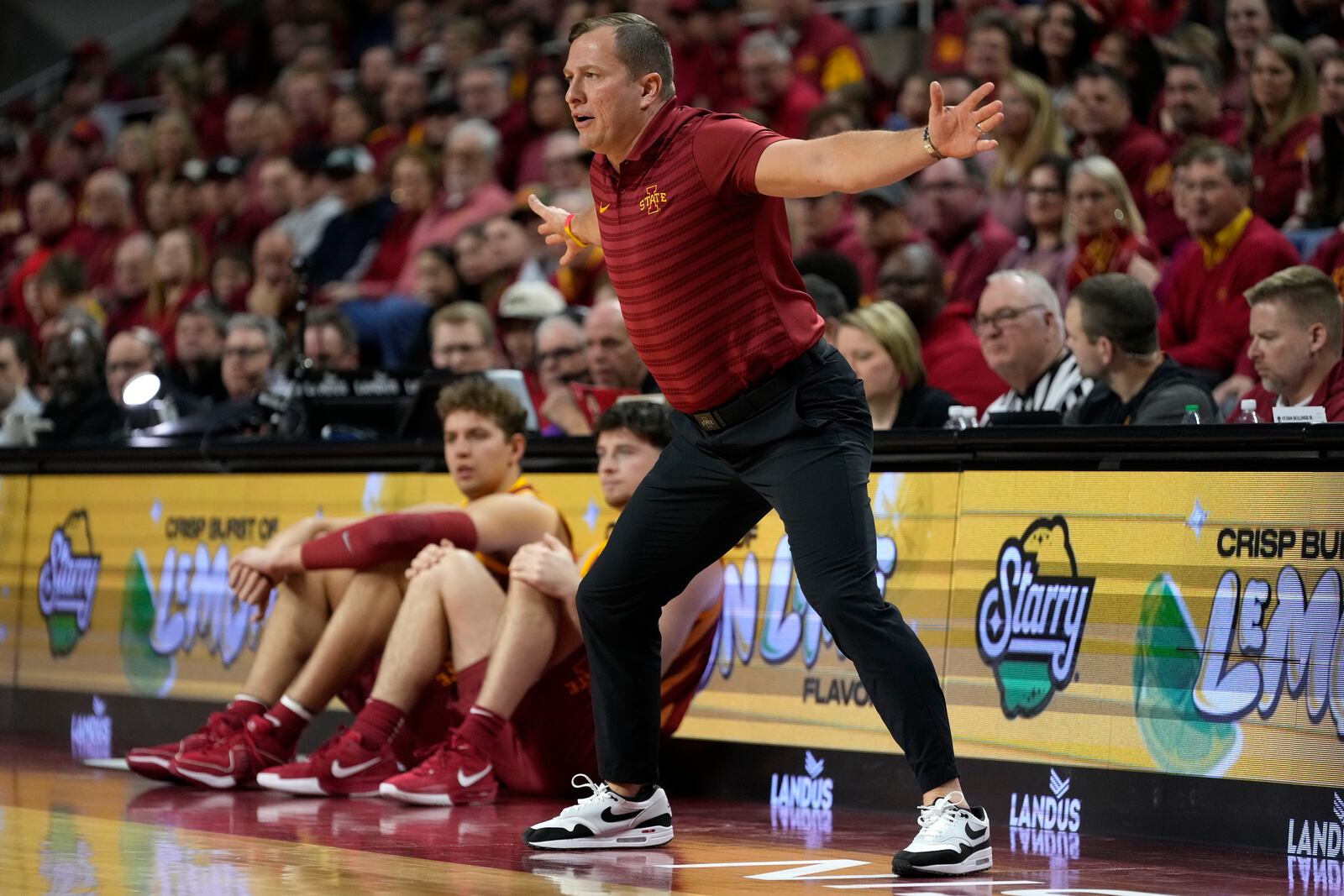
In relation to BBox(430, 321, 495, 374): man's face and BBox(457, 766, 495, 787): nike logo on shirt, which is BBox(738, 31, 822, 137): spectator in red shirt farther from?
BBox(457, 766, 495, 787): nike logo on shirt

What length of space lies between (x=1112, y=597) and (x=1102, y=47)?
4.85 metres

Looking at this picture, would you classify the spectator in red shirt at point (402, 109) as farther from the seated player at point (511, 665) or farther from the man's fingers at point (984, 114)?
the man's fingers at point (984, 114)

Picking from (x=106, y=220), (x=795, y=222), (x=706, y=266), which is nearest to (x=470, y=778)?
(x=706, y=266)

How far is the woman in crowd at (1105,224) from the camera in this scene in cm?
745

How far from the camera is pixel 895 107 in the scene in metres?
10.3

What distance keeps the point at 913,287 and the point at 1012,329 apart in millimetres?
1090

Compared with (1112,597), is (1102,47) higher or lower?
higher

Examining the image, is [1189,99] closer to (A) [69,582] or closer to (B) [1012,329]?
(B) [1012,329]

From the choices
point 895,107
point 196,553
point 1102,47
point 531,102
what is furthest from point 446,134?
point 196,553

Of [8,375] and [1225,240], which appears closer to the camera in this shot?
[1225,240]

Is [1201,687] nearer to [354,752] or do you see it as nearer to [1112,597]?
[1112,597]

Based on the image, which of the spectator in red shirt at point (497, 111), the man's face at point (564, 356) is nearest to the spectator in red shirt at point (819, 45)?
the spectator in red shirt at point (497, 111)

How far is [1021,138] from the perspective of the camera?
8.69 m

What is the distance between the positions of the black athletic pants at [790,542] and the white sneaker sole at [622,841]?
0.43 ft
